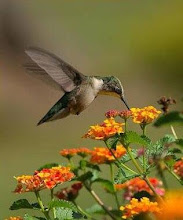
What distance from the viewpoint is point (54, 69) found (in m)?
2.84

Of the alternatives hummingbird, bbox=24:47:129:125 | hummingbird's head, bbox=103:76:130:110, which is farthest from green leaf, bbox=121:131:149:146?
hummingbird's head, bbox=103:76:130:110

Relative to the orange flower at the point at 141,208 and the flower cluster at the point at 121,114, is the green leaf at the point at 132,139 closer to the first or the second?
the flower cluster at the point at 121,114

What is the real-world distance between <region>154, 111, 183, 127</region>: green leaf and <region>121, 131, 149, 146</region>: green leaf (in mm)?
229

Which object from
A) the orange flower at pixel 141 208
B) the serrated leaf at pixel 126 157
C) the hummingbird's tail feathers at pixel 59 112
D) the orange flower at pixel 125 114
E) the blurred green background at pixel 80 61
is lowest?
the orange flower at pixel 141 208

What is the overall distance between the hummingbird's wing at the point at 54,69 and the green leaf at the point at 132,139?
714 millimetres

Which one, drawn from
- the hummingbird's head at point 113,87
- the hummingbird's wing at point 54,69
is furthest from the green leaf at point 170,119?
the hummingbird's head at point 113,87

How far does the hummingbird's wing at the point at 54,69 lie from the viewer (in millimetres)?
2709

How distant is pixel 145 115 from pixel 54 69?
75cm

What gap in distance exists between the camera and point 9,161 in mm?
10172

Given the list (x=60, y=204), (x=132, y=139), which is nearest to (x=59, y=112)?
(x=132, y=139)

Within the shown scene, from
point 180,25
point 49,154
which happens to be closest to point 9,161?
point 49,154

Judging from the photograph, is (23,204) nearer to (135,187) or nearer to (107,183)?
(107,183)

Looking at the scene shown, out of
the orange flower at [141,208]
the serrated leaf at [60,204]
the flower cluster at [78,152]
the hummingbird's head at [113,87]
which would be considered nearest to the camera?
the orange flower at [141,208]

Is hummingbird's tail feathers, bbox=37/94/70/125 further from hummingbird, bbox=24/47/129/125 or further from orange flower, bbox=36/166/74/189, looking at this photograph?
orange flower, bbox=36/166/74/189
